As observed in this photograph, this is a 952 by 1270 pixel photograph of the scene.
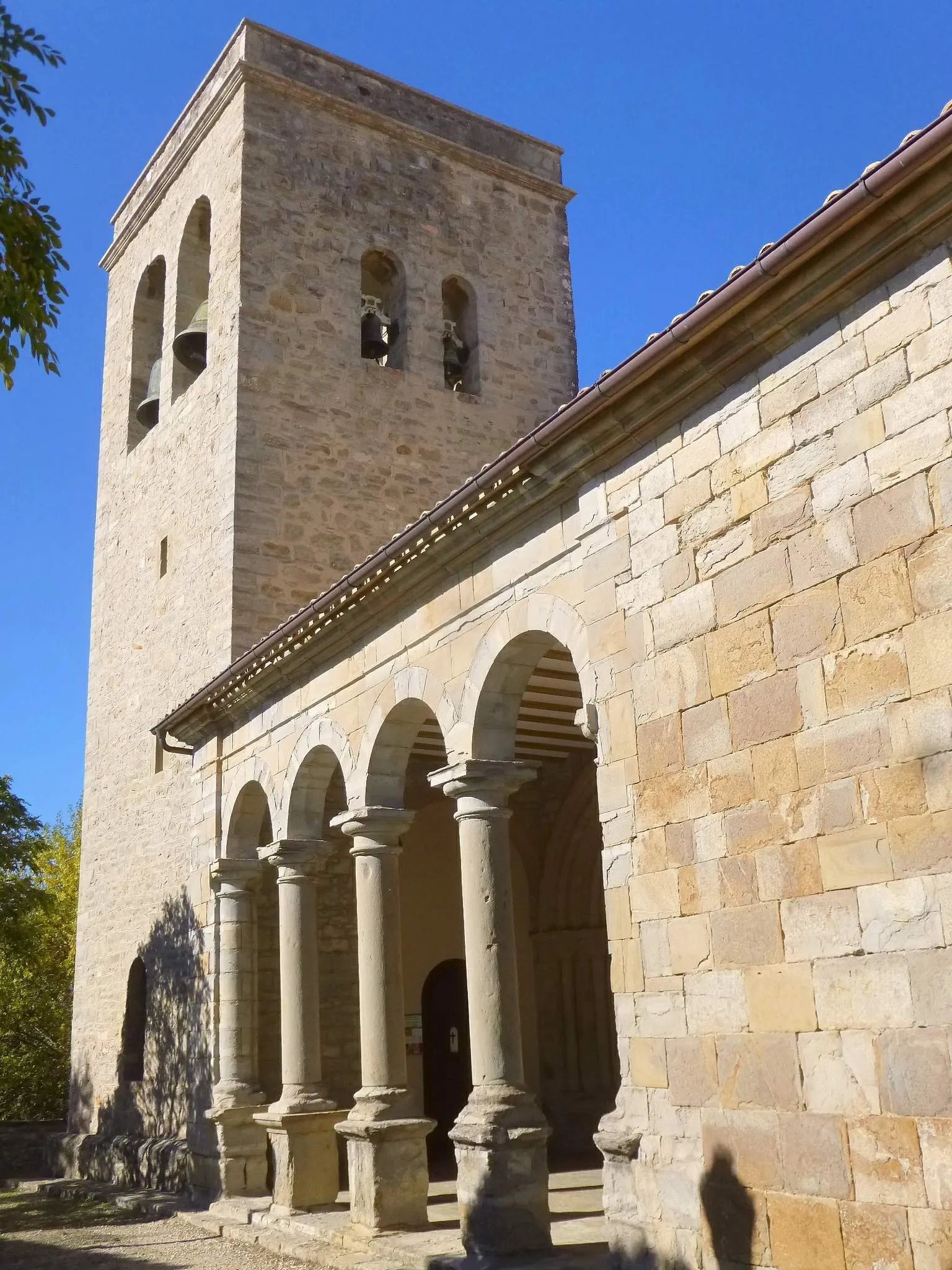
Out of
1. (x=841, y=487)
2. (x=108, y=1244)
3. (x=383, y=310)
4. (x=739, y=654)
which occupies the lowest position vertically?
(x=108, y=1244)

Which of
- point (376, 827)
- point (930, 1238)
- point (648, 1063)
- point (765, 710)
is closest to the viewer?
point (930, 1238)

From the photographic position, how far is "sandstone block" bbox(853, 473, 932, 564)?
4.79 meters

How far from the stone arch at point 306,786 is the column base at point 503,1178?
3.44 m

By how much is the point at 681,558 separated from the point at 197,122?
12.4 m

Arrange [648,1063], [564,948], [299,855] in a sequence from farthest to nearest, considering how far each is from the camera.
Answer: [564,948]
[299,855]
[648,1063]

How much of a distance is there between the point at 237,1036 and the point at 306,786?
2.49m

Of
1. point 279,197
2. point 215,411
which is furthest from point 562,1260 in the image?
point 279,197

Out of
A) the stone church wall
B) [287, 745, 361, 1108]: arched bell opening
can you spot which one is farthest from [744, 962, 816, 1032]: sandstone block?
[287, 745, 361, 1108]: arched bell opening

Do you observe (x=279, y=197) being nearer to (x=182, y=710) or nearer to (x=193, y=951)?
(x=182, y=710)

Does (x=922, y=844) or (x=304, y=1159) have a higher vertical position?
(x=922, y=844)

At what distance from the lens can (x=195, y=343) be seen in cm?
1545

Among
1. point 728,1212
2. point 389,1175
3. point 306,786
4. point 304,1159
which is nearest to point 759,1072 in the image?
point 728,1212

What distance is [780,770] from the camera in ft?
17.4

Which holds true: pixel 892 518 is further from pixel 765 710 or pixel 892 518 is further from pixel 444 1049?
pixel 444 1049
